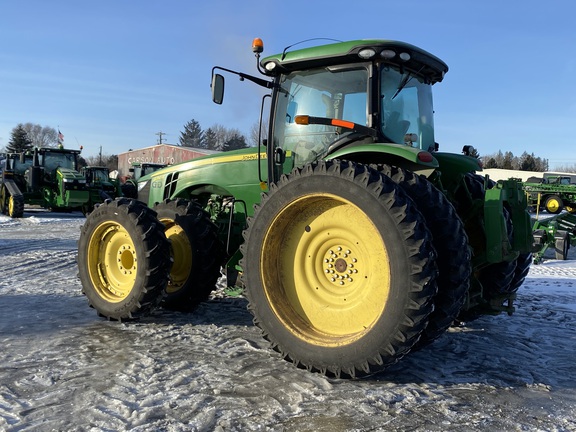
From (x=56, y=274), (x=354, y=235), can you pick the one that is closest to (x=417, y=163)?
(x=354, y=235)

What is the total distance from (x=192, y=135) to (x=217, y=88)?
8603cm

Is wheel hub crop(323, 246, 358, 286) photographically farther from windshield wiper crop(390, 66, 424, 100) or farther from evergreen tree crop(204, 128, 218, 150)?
evergreen tree crop(204, 128, 218, 150)

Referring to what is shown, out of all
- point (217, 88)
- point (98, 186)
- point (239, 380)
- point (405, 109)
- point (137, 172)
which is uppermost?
point (137, 172)

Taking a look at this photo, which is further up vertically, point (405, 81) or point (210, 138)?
point (210, 138)

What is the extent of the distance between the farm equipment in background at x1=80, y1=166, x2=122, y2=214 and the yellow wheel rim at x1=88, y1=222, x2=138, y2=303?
13.4 metres

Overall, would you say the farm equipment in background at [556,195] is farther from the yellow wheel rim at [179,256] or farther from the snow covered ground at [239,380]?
the yellow wheel rim at [179,256]

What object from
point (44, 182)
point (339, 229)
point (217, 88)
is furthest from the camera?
point (44, 182)

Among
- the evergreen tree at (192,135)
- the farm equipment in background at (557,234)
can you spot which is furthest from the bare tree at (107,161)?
the farm equipment in background at (557,234)


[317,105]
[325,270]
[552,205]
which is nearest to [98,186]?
[317,105]

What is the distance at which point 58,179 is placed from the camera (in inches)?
747

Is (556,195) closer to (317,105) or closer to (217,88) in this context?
(317,105)

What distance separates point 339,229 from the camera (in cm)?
356

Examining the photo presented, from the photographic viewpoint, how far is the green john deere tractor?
314 centimetres

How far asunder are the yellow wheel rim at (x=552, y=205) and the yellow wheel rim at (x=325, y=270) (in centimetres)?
2896
